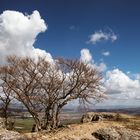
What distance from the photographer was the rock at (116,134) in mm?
32656

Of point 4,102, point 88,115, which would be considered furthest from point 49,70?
point 4,102

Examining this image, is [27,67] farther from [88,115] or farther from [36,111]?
[88,115]

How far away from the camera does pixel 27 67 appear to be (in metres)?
49.9

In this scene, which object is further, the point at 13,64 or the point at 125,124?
the point at 13,64

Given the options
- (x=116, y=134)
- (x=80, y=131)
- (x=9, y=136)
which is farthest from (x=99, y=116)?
(x=9, y=136)

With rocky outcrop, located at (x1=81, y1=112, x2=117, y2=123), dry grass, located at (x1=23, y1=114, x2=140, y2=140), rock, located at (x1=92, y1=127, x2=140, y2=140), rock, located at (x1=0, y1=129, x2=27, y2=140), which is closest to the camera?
rock, located at (x1=0, y1=129, x2=27, y2=140)

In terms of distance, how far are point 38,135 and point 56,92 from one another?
18.8 metres

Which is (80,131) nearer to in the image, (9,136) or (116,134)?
(116,134)

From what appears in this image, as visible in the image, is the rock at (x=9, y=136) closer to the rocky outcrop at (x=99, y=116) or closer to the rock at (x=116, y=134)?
the rock at (x=116, y=134)

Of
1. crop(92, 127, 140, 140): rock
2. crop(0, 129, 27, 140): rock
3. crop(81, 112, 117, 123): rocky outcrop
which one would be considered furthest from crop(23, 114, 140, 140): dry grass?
crop(81, 112, 117, 123): rocky outcrop

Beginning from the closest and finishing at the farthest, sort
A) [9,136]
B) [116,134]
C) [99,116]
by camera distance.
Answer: [9,136]
[116,134]
[99,116]

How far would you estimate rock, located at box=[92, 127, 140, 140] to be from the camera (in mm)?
32656

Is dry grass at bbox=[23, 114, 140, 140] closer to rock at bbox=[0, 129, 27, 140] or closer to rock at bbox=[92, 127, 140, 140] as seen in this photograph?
Answer: rock at bbox=[92, 127, 140, 140]

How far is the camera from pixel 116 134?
33.4 metres
